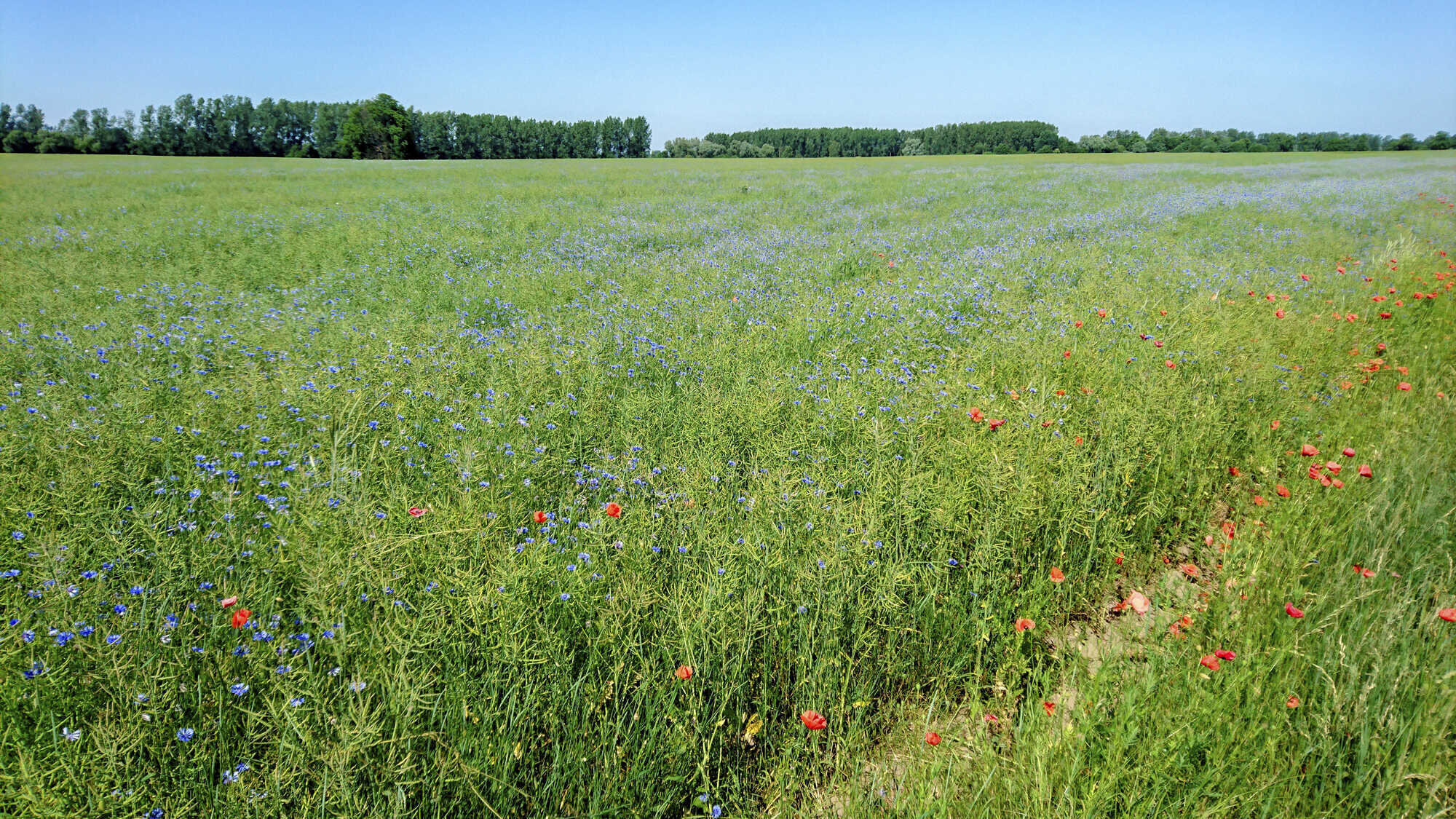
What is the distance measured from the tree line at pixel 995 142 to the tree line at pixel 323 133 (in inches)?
722

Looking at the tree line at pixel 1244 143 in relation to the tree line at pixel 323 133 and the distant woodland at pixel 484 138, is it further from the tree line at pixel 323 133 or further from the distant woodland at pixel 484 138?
the tree line at pixel 323 133

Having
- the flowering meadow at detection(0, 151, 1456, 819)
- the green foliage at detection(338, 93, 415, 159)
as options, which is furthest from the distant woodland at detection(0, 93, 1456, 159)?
the flowering meadow at detection(0, 151, 1456, 819)

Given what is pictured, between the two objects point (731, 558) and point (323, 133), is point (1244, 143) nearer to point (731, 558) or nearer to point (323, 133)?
point (731, 558)

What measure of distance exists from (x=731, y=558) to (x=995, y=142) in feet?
302

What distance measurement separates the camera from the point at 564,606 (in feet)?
7.41

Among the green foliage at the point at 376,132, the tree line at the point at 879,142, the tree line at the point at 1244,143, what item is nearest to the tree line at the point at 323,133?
the green foliage at the point at 376,132

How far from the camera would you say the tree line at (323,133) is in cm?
6221

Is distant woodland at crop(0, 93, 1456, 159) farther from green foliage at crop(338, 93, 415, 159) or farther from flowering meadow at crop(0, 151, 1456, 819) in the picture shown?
flowering meadow at crop(0, 151, 1456, 819)

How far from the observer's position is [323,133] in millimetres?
78625

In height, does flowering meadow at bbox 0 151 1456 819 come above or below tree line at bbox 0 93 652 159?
below

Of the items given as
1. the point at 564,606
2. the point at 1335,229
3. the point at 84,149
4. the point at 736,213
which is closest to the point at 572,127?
the point at 84,149

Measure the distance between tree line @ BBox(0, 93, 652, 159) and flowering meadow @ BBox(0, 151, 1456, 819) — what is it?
230 ft

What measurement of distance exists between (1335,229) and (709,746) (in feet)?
54.5

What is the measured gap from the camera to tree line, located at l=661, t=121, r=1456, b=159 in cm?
6550
